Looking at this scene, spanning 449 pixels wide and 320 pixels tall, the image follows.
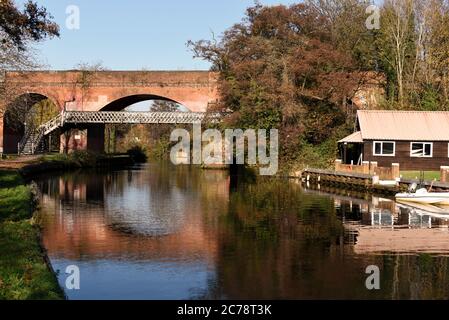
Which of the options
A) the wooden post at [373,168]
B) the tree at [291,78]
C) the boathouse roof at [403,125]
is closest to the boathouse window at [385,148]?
the boathouse roof at [403,125]

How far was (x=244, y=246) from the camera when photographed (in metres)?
18.9

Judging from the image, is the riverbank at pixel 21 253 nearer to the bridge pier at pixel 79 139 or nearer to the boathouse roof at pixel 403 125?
the boathouse roof at pixel 403 125

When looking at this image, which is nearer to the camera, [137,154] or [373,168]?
[373,168]

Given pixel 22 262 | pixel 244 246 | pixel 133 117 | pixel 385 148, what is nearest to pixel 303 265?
pixel 244 246

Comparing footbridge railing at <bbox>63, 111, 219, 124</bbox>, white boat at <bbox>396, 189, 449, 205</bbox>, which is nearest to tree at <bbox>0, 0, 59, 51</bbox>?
white boat at <bbox>396, 189, 449, 205</bbox>

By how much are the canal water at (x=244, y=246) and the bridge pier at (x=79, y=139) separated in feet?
112

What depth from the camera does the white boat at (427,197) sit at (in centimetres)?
2958

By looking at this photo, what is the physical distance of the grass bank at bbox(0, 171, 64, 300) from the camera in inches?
455

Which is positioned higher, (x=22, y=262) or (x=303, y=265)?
(x=22, y=262)

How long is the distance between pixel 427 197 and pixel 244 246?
47.3 feet

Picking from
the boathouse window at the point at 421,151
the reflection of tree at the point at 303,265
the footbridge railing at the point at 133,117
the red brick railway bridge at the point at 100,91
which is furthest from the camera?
the red brick railway bridge at the point at 100,91

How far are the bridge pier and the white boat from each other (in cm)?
4315

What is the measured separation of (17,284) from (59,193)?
23384 mm

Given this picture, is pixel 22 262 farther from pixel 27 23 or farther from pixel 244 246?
pixel 27 23
